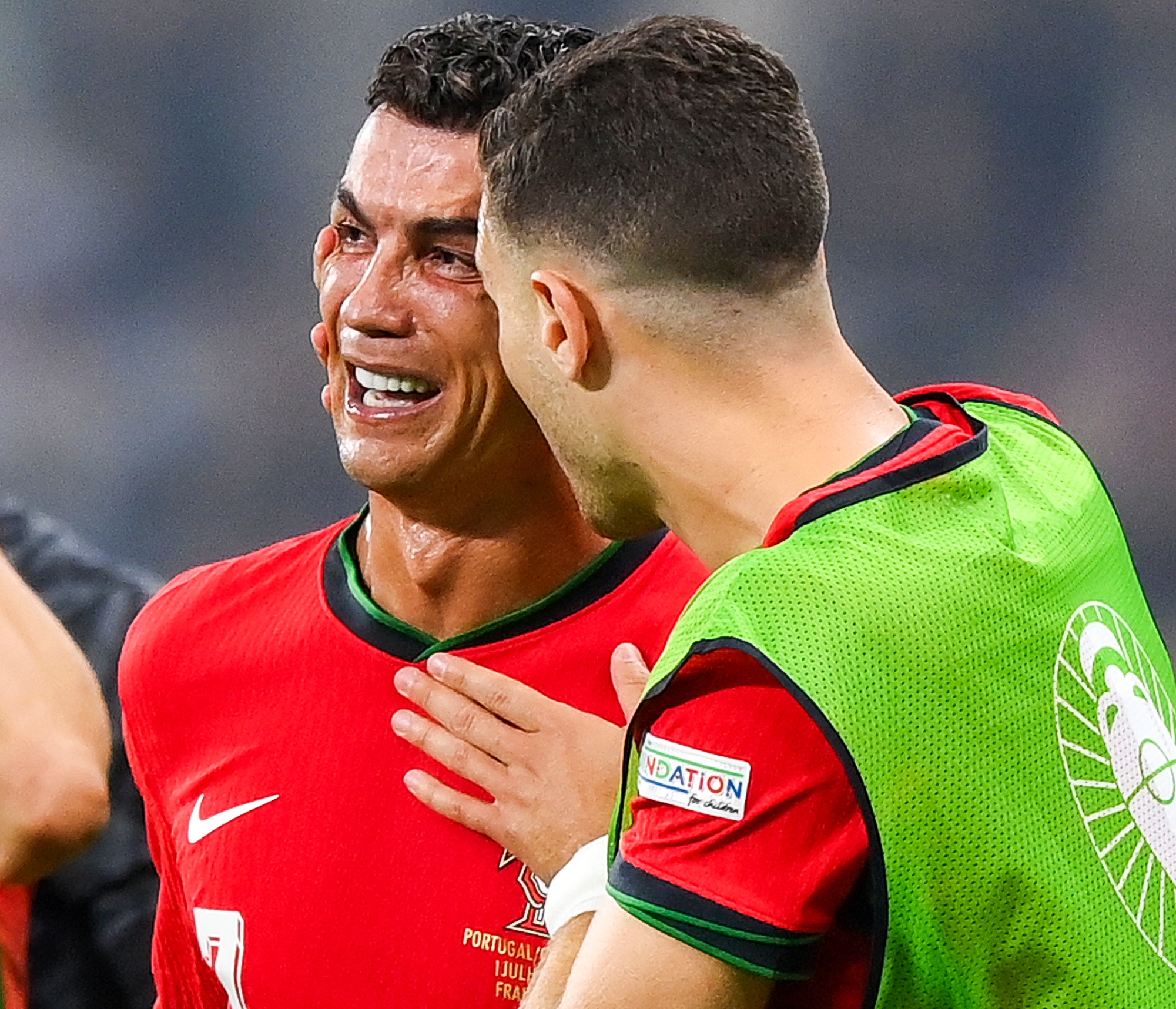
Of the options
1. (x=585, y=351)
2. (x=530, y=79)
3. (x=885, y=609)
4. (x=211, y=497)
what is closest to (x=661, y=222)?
(x=585, y=351)

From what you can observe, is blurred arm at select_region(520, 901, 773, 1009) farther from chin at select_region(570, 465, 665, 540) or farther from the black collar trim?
the black collar trim

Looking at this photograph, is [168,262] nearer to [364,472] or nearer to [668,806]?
[364,472]

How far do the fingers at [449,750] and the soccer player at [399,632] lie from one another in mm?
49

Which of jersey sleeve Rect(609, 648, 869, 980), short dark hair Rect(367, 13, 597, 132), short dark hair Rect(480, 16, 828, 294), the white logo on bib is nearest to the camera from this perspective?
jersey sleeve Rect(609, 648, 869, 980)

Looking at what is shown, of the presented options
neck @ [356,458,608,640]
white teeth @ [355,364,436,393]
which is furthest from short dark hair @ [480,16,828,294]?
neck @ [356,458,608,640]

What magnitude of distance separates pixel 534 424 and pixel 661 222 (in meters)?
0.45

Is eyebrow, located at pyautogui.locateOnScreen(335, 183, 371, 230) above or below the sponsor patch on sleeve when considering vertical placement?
above

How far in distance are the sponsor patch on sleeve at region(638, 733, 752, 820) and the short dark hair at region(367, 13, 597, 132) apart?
2.65ft

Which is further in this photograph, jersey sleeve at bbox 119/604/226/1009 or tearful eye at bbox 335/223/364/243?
jersey sleeve at bbox 119/604/226/1009

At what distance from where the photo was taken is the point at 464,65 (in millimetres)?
1771

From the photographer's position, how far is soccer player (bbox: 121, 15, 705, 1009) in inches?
68.4

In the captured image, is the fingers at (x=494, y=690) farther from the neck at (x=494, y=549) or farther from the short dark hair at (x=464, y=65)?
the short dark hair at (x=464, y=65)

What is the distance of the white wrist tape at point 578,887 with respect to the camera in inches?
57.6

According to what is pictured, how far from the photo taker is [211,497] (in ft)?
13.0
